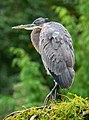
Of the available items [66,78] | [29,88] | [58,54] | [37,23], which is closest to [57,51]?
[58,54]

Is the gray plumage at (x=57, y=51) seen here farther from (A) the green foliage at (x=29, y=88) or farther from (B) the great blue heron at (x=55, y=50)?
(A) the green foliage at (x=29, y=88)

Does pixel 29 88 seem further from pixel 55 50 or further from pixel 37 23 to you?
pixel 55 50

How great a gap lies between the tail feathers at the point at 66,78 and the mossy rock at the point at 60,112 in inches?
14.6

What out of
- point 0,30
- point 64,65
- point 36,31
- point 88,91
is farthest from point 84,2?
point 64,65

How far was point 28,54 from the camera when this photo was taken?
12.1 metres

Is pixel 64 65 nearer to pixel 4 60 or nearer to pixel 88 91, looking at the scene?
pixel 88 91

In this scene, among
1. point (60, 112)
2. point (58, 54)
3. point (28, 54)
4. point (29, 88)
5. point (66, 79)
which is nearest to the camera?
point (60, 112)

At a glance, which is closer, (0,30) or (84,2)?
(84,2)

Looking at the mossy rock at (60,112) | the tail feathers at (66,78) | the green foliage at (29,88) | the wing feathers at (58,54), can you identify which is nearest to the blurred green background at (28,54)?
the green foliage at (29,88)

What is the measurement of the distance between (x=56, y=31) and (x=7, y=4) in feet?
28.3

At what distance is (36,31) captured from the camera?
462 cm

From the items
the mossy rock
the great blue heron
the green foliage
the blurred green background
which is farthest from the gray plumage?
the green foliage

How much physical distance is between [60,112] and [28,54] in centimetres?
875

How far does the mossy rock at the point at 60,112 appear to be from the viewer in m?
3.37
